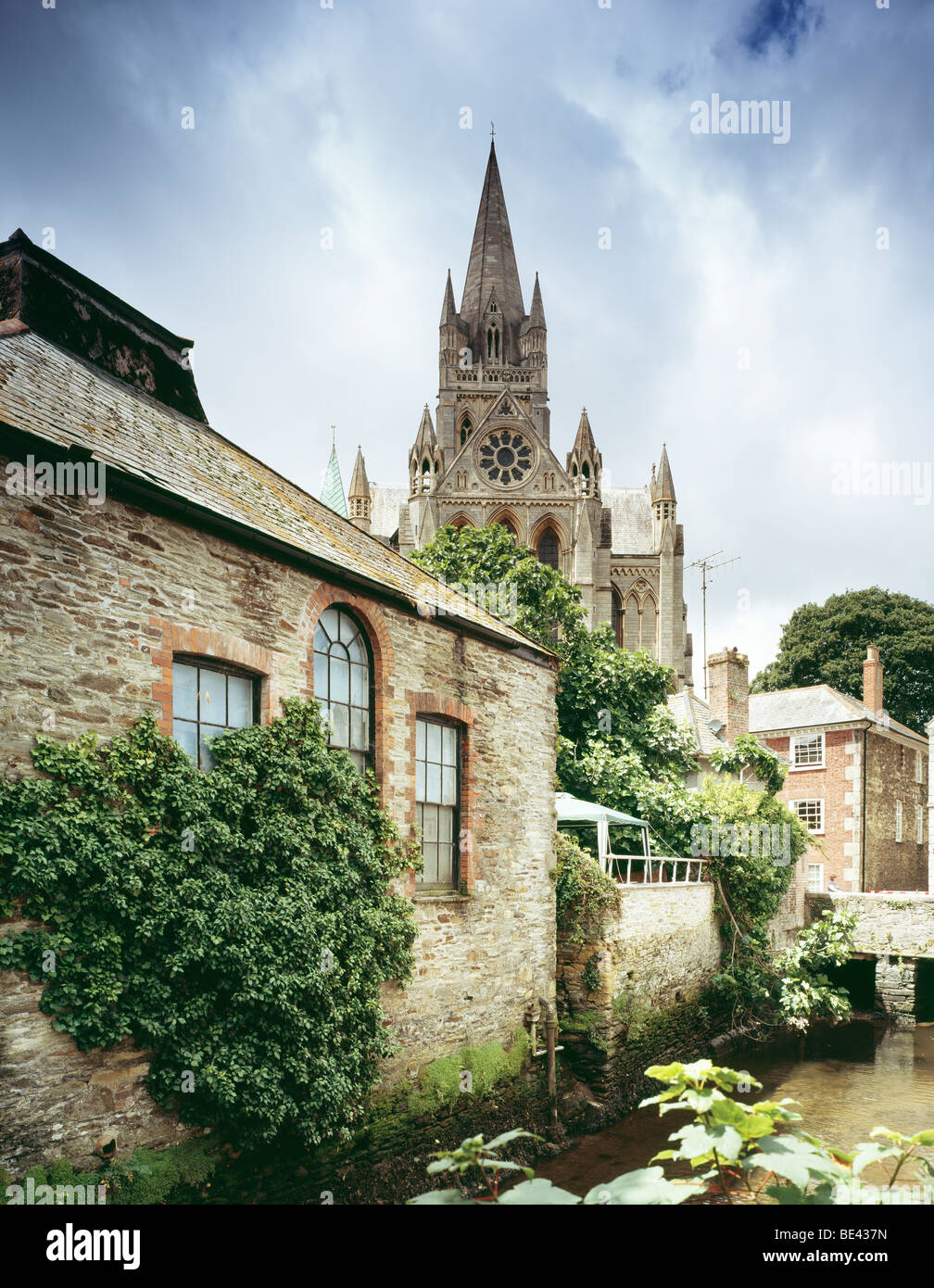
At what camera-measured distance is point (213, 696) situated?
8.41 m

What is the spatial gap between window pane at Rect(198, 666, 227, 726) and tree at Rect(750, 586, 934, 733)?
41124 millimetres

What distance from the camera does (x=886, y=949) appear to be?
2578cm

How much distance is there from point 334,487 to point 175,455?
41.1m

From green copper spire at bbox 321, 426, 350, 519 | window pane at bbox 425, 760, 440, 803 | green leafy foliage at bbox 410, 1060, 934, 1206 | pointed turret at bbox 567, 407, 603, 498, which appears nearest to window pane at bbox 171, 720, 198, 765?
window pane at bbox 425, 760, 440, 803

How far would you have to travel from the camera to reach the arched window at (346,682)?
991cm

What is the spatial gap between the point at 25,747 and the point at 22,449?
85.2 inches

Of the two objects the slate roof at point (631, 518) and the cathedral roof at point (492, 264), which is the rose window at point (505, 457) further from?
the cathedral roof at point (492, 264)

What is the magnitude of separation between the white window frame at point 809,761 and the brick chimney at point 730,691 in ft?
21.9

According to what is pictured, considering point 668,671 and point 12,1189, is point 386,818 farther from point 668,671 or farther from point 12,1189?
point 668,671

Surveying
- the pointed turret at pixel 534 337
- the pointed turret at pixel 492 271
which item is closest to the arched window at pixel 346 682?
the pointed turret at pixel 534 337

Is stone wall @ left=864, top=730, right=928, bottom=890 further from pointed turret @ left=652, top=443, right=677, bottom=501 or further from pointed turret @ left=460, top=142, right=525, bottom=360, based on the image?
pointed turret @ left=460, top=142, right=525, bottom=360

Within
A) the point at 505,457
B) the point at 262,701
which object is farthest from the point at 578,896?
the point at 505,457

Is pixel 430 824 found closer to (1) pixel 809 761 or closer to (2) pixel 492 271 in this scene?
(1) pixel 809 761
